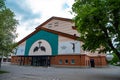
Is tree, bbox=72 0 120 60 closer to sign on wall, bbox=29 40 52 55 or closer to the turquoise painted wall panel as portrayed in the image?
the turquoise painted wall panel

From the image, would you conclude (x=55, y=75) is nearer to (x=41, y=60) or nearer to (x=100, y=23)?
(x=100, y=23)

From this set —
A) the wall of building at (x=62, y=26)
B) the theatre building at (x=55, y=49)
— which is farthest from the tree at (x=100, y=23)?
the wall of building at (x=62, y=26)

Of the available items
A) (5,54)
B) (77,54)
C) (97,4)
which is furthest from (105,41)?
(77,54)

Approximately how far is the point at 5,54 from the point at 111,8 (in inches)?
580

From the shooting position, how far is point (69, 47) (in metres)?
45.0

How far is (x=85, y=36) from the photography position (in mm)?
18688

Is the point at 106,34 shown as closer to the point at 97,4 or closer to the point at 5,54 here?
the point at 97,4

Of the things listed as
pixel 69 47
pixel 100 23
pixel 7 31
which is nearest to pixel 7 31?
pixel 7 31

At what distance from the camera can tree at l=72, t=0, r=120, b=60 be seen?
1526 cm

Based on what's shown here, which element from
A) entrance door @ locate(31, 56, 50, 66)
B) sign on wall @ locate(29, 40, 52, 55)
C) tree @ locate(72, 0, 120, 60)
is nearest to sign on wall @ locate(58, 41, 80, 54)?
sign on wall @ locate(29, 40, 52, 55)

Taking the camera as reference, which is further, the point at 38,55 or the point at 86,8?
the point at 38,55

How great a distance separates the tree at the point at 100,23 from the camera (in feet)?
50.1

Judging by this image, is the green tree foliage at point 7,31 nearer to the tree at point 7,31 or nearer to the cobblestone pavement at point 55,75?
the tree at point 7,31

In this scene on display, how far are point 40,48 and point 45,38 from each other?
3714 millimetres
